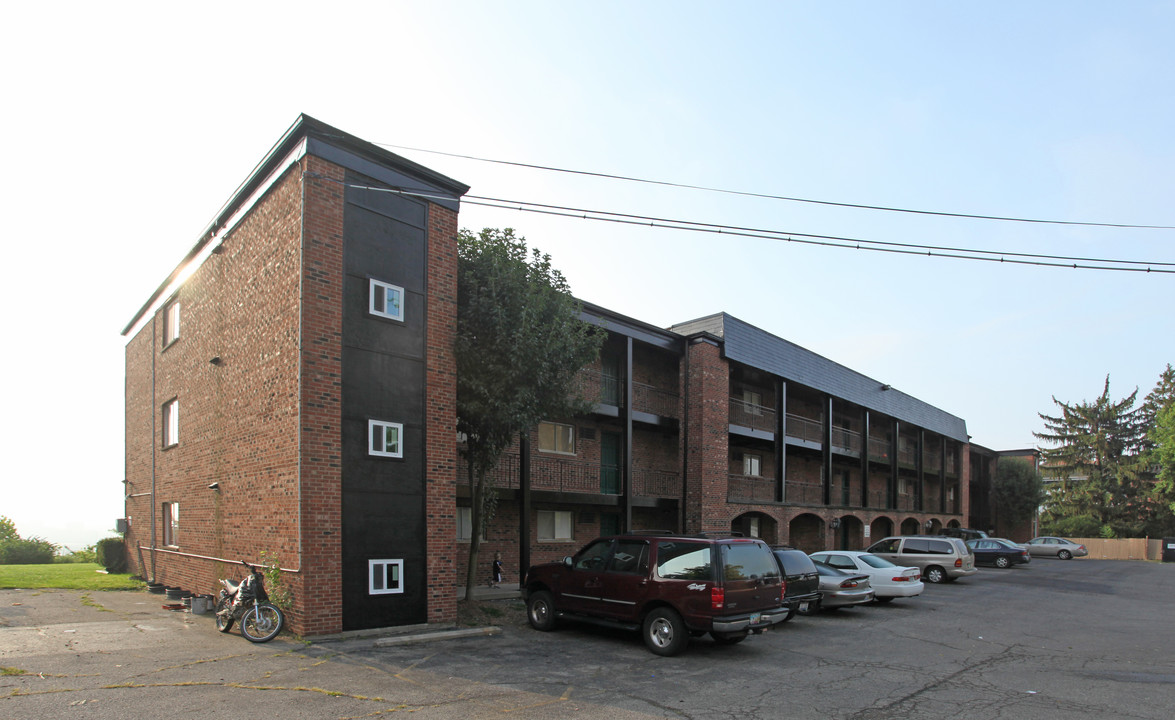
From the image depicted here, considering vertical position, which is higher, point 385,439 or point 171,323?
point 171,323

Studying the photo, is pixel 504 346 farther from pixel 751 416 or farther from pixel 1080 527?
pixel 1080 527

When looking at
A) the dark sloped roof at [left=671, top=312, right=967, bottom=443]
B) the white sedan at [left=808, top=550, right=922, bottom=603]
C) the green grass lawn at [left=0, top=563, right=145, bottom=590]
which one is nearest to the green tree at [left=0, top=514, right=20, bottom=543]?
the green grass lawn at [left=0, top=563, right=145, bottom=590]

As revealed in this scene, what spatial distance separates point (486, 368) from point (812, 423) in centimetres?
2294

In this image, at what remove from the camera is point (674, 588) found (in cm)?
1047

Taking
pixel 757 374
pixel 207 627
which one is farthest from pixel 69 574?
pixel 757 374

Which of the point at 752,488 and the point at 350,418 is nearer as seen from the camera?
the point at 350,418

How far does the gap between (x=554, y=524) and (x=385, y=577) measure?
9.82 meters

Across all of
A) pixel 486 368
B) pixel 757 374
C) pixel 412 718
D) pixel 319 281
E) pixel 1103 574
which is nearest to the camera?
pixel 412 718

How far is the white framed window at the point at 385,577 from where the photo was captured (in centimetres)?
1128

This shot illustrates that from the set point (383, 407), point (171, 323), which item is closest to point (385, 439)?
point (383, 407)

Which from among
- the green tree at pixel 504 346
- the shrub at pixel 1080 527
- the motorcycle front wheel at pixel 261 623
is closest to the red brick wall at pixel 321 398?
the motorcycle front wheel at pixel 261 623

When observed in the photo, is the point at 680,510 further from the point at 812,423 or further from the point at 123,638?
the point at 123,638

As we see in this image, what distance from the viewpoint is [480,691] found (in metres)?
8.09

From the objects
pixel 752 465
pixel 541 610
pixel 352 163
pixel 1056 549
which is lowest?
pixel 1056 549
